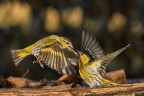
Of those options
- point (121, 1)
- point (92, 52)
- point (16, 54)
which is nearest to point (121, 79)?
point (92, 52)

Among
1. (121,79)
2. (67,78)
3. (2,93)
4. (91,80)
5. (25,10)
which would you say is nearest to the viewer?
(2,93)

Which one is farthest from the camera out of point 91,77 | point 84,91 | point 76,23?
point 76,23

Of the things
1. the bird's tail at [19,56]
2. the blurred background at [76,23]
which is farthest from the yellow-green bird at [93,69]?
the blurred background at [76,23]

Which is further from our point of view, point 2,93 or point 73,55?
point 73,55

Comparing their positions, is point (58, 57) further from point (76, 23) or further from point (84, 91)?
point (76, 23)

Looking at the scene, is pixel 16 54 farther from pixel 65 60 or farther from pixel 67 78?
pixel 67 78

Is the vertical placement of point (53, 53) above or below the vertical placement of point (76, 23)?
below

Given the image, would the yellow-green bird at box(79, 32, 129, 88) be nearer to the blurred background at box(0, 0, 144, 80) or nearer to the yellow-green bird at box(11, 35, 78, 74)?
the yellow-green bird at box(11, 35, 78, 74)

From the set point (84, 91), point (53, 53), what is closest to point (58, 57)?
point (53, 53)
